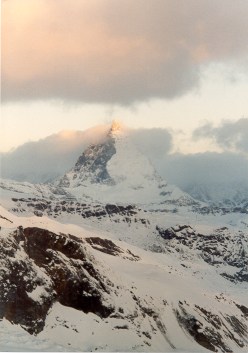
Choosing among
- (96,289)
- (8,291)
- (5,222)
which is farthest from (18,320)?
(5,222)

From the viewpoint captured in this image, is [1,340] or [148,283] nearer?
[1,340]

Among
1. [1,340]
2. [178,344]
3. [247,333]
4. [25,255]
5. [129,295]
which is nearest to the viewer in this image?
[1,340]

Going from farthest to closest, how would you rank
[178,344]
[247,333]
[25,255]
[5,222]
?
1. [247,333]
2. [5,222]
3. [178,344]
4. [25,255]

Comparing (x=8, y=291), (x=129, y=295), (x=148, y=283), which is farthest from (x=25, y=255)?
(x=148, y=283)

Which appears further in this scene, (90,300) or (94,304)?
(90,300)

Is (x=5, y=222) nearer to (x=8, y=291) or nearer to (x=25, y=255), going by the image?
(x=25, y=255)

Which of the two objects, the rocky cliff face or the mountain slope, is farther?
the rocky cliff face

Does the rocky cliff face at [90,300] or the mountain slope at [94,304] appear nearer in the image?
the mountain slope at [94,304]

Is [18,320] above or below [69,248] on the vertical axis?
below

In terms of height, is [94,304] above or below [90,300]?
below
